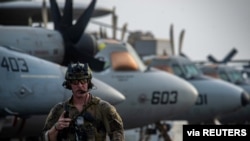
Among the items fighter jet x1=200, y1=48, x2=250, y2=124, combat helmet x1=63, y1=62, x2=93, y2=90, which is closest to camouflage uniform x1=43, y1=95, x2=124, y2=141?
combat helmet x1=63, y1=62, x2=93, y2=90

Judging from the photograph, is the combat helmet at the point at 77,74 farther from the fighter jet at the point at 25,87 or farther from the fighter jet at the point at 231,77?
the fighter jet at the point at 231,77

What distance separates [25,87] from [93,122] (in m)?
7.38

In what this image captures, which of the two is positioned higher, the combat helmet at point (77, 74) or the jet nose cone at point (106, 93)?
the combat helmet at point (77, 74)

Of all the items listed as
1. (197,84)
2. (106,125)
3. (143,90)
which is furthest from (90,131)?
(197,84)

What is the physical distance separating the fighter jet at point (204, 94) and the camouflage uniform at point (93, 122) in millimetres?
17609

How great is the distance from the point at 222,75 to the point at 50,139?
2754cm

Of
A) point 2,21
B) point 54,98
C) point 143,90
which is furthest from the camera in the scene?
point 2,21

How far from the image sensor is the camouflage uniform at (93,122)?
23.6 ft

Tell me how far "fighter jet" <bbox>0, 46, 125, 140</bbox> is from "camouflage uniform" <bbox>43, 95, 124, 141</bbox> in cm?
708

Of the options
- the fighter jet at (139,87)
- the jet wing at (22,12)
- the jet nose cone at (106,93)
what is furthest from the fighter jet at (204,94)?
the jet nose cone at (106,93)

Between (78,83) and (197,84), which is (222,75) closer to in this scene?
(197,84)

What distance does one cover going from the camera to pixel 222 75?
34281 millimetres

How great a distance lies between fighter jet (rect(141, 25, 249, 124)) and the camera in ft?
83.7

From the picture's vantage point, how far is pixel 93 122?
724 centimetres
